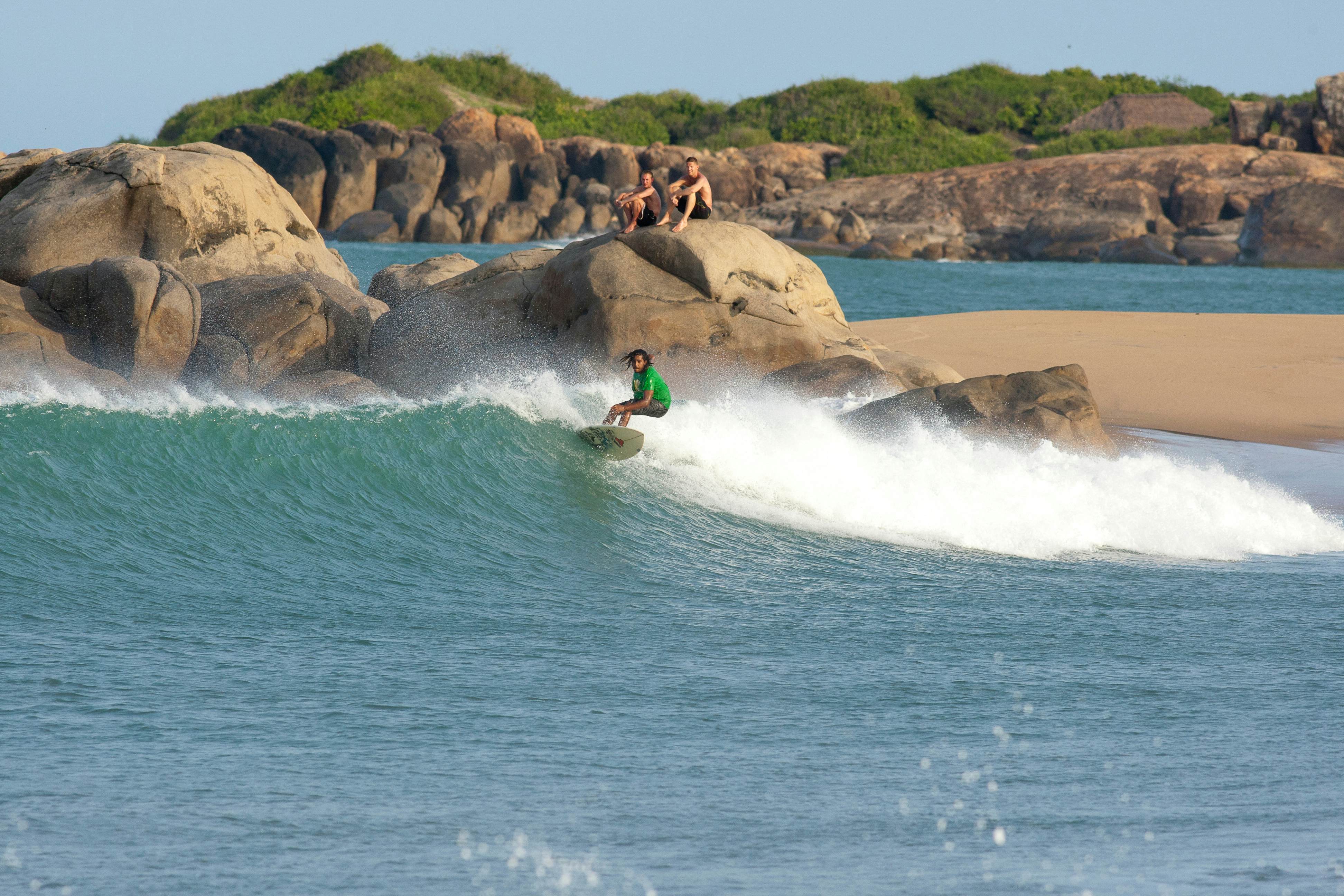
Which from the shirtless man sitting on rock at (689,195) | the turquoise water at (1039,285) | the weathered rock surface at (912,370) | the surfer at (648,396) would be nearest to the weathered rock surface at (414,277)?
the shirtless man sitting on rock at (689,195)

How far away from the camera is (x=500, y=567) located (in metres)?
9.19

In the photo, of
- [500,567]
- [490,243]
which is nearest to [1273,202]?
[490,243]

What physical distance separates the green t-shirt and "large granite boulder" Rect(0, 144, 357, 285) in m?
7.08

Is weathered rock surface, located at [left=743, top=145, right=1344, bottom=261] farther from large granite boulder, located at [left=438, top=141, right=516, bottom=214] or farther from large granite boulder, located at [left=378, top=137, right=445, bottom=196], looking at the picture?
large granite boulder, located at [left=378, top=137, right=445, bottom=196]

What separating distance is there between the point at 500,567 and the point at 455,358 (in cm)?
628

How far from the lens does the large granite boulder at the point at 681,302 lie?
15.2m

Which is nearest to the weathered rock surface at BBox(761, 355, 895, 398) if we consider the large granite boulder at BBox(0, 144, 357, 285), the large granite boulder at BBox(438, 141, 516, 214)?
the large granite boulder at BBox(0, 144, 357, 285)

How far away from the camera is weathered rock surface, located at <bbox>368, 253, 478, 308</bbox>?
18594mm

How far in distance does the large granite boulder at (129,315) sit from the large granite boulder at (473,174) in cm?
4829

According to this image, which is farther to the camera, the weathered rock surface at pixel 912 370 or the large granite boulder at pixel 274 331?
the weathered rock surface at pixel 912 370

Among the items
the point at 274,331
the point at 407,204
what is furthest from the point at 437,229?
the point at 274,331

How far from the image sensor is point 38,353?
13242 mm

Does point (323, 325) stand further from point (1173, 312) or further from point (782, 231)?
A: point (782, 231)

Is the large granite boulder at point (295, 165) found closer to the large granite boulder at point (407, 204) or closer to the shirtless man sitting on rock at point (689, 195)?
the large granite boulder at point (407, 204)
